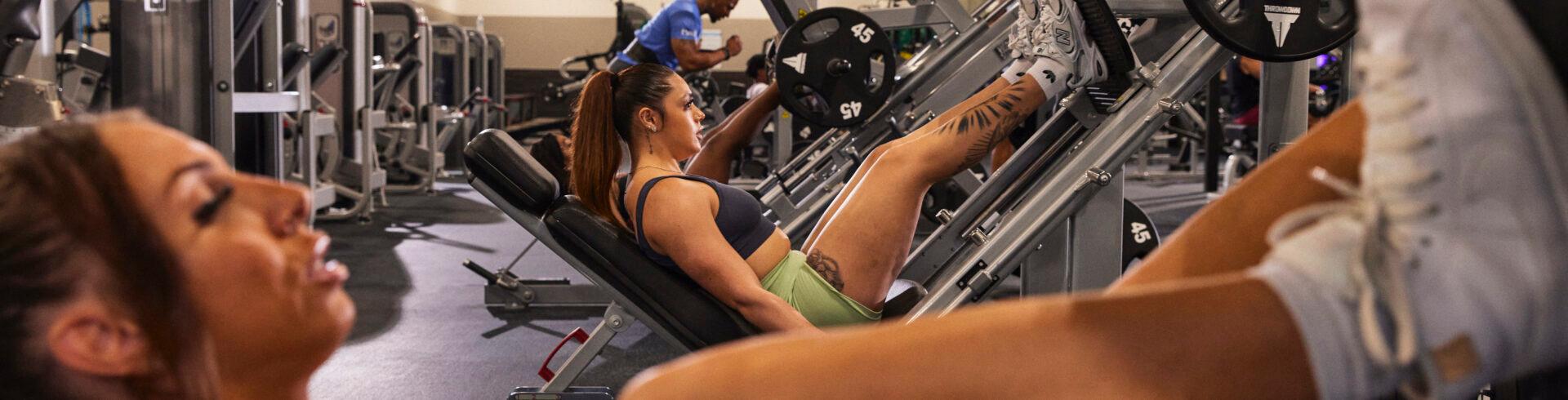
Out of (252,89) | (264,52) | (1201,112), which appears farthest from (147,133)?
(1201,112)

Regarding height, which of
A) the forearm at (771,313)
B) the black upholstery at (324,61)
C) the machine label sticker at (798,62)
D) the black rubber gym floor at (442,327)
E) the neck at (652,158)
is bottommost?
the black rubber gym floor at (442,327)

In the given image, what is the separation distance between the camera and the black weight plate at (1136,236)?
2.96 m

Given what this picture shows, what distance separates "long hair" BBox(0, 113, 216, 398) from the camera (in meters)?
0.75

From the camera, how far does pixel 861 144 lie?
3.75 m

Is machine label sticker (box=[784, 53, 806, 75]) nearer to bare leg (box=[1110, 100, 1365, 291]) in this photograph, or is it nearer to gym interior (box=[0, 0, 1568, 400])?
gym interior (box=[0, 0, 1568, 400])

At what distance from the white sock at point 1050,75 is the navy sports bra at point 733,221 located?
26.8 inches

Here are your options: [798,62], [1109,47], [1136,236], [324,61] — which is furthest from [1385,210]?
[324,61]

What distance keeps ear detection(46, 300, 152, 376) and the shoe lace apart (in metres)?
0.73

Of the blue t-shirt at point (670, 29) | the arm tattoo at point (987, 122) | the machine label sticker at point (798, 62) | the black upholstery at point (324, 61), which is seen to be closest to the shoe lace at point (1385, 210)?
the arm tattoo at point (987, 122)

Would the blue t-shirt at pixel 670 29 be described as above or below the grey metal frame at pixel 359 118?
above


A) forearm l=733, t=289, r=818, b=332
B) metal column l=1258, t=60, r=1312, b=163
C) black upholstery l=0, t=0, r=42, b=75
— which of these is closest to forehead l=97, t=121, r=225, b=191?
forearm l=733, t=289, r=818, b=332

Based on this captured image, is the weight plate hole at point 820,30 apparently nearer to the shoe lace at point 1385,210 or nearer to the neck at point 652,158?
the neck at point 652,158

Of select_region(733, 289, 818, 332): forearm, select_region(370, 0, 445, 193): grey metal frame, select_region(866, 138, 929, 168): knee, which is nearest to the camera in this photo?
select_region(733, 289, 818, 332): forearm

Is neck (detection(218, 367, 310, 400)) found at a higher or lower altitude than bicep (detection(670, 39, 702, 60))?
higher
